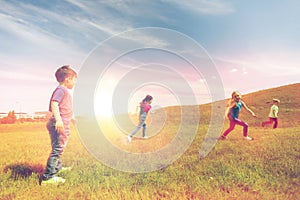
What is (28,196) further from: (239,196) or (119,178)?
(239,196)

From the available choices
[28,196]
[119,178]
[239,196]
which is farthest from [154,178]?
[28,196]

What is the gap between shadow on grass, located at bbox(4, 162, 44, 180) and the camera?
297 inches

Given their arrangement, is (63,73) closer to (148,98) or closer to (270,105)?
(148,98)

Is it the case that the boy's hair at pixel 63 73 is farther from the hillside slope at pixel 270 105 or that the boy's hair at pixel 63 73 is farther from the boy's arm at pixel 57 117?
the hillside slope at pixel 270 105

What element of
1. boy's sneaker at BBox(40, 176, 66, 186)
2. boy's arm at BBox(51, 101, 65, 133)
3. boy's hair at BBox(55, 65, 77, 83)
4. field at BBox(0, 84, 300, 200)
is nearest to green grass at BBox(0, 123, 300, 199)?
field at BBox(0, 84, 300, 200)

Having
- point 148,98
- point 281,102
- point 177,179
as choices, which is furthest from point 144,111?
point 281,102

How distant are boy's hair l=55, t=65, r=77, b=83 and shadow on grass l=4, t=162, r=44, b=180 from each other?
2.40 metres

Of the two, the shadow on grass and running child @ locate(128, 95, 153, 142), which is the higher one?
running child @ locate(128, 95, 153, 142)

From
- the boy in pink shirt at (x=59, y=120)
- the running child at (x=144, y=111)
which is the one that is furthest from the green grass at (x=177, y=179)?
the running child at (x=144, y=111)

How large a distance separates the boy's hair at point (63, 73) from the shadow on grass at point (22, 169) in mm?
2400

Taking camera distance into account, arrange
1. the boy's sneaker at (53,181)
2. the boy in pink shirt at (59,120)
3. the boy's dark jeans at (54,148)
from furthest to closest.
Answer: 1. the boy's dark jeans at (54,148)
2. the boy in pink shirt at (59,120)
3. the boy's sneaker at (53,181)

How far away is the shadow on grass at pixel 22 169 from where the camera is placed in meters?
7.55

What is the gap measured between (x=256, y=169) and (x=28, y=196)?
5607mm

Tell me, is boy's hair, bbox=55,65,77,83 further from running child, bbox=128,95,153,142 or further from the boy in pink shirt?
running child, bbox=128,95,153,142
